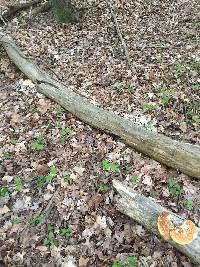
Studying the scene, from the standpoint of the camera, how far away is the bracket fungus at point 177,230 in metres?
4.53

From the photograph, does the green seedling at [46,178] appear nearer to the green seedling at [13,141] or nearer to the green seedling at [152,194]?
the green seedling at [13,141]

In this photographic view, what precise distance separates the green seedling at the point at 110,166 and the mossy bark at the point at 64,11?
654 cm

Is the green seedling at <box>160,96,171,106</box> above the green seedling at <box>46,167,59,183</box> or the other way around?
the other way around

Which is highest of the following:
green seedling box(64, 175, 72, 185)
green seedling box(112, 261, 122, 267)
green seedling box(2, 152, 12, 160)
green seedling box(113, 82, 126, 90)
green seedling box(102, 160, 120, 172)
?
green seedling box(2, 152, 12, 160)

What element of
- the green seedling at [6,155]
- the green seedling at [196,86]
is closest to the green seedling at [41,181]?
the green seedling at [6,155]

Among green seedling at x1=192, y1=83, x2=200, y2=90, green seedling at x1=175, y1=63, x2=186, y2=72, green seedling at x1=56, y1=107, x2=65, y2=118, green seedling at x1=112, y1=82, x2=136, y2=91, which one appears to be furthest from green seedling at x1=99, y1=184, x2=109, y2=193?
→ green seedling at x1=175, y1=63, x2=186, y2=72

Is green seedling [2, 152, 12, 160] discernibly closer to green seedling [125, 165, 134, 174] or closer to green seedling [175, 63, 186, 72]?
green seedling [125, 165, 134, 174]

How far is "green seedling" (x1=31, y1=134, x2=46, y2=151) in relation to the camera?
6.78 metres

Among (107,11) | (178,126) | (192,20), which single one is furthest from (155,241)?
(107,11)

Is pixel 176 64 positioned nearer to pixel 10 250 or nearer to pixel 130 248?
pixel 130 248

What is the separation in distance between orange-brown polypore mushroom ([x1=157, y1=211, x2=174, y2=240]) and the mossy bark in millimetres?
8229

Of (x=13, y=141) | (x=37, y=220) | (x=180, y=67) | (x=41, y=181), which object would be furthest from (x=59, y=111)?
(x=180, y=67)

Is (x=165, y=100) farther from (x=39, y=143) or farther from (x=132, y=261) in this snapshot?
(x=132, y=261)

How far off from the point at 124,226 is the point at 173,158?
153cm
